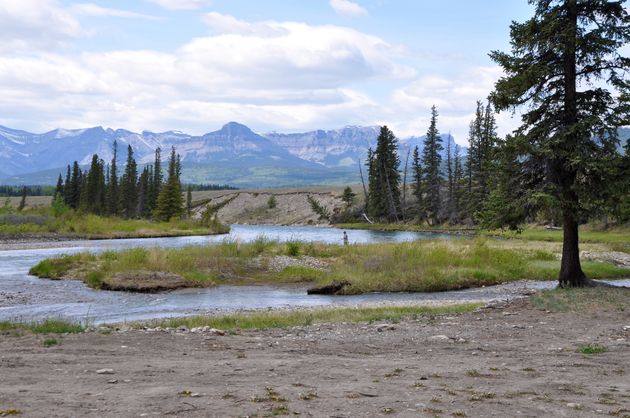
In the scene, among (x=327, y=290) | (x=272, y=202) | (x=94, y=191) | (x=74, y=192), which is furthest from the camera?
(x=272, y=202)

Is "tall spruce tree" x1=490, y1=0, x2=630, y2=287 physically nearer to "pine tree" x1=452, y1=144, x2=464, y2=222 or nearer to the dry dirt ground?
the dry dirt ground

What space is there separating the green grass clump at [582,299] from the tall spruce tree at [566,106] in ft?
7.32

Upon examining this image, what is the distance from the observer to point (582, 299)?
18891 mm

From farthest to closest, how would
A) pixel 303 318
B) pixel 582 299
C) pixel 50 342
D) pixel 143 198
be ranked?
pixel 143 198 < pixel 582 299 < pixel 303 318 < pixel 50 342

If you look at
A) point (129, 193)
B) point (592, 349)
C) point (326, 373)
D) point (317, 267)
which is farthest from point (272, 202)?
point (326, 373)

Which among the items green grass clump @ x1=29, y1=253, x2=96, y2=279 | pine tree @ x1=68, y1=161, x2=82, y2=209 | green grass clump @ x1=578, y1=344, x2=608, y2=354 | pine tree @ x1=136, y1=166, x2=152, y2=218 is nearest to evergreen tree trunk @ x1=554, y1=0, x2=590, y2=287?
green grass clump @ x1=578, y1=344, x2=608, y2=354

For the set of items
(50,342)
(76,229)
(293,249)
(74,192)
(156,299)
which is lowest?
(156,299)

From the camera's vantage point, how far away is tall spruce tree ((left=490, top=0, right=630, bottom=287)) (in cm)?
2148

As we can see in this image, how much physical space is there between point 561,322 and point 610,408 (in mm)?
8404

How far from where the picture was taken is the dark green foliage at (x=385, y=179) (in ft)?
343

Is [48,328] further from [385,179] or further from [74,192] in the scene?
[74,192]

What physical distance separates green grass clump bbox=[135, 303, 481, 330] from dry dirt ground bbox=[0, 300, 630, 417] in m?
1.75

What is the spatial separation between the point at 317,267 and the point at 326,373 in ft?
80.1

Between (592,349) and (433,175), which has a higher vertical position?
(433,175)
